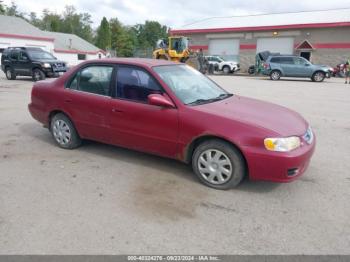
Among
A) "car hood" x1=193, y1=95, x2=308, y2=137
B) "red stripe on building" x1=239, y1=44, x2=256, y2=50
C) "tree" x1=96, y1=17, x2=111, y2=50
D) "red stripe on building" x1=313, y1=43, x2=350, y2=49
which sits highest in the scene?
"tree" x1=96, y1=17, x2=111, y2=50

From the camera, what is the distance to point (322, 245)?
3008 millimetres

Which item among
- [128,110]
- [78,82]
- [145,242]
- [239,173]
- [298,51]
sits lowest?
[145,242]

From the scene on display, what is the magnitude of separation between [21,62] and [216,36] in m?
23.7

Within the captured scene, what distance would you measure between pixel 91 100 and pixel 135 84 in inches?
32.7

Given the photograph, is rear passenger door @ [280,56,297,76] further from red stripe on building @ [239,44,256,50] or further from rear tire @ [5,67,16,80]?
rear tire @ [5,67,16,80]

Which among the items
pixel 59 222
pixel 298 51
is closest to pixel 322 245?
pixel 59 222

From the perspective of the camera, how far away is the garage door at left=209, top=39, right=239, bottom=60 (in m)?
35.6

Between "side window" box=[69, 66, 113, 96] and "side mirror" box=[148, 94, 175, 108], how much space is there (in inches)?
37.7

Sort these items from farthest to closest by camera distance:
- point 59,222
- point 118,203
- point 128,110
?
point 128,110 → point 118,203 → point 59,222

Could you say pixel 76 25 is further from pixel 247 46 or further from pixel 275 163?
pixel 275 163

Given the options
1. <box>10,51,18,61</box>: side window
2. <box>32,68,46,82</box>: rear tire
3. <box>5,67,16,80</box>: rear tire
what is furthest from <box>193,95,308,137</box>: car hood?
<box>5,67,16,80</box>: rear tire

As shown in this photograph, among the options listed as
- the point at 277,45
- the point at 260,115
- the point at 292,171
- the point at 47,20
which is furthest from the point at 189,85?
the point at 47,20

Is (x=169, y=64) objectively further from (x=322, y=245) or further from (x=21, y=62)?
(x=21, y=62)

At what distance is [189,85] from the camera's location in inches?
190
